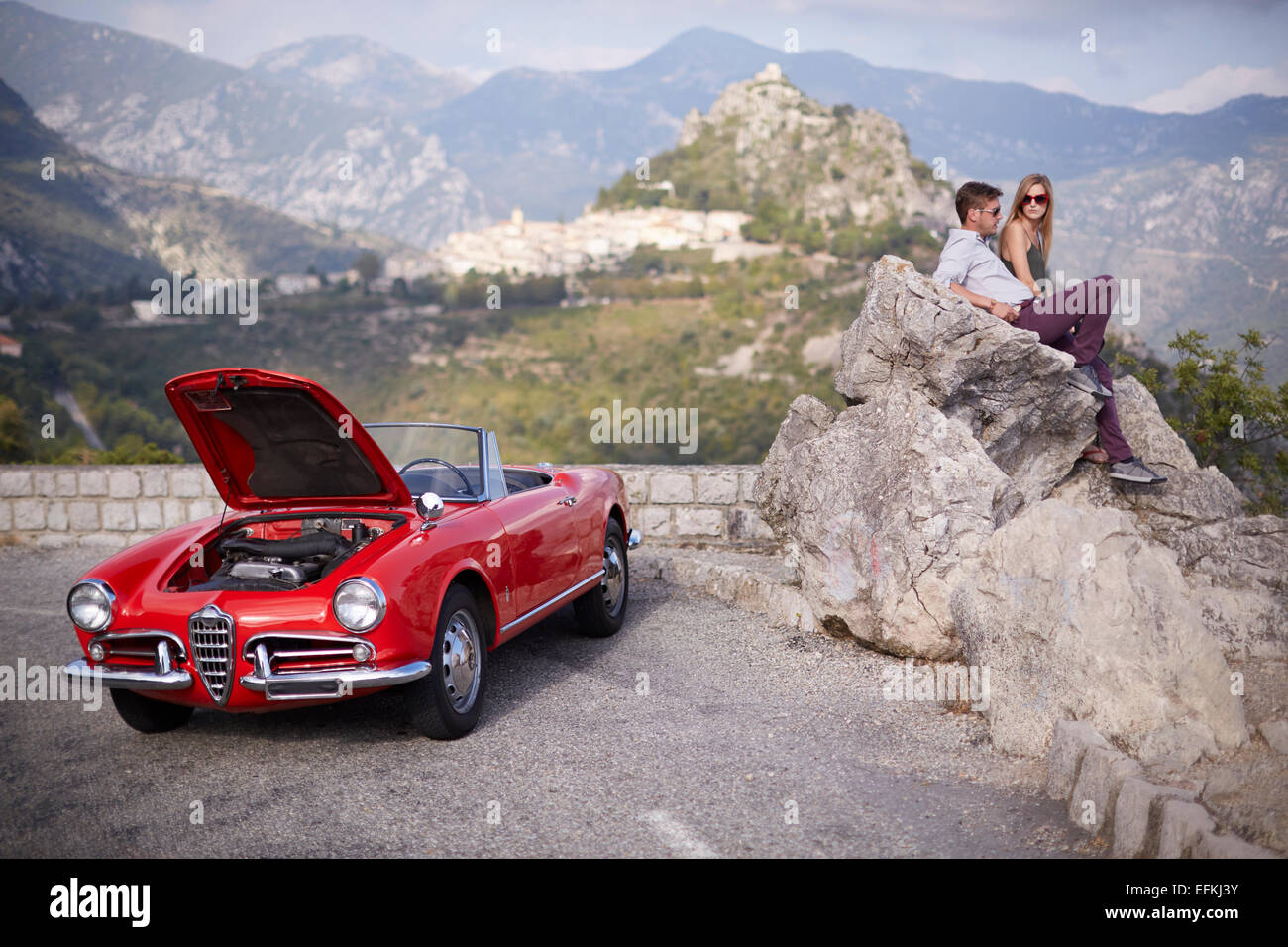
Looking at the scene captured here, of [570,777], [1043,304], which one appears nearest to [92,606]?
[570,777]

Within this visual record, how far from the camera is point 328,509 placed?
526 cm

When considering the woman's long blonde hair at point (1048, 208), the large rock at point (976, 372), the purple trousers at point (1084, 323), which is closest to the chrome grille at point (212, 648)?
the large rock at point (976, 372)

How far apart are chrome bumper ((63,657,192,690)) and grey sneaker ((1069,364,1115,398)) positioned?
5.89 meters

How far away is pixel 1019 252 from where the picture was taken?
7078 mm

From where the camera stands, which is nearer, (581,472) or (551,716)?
(551,716)

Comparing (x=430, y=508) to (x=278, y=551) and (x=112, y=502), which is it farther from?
(x=112, y=502)

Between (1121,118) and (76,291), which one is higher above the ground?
(1121,118)

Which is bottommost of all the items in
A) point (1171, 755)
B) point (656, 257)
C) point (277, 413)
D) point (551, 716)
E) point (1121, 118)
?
point (551, 716)

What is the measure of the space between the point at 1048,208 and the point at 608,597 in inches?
171
